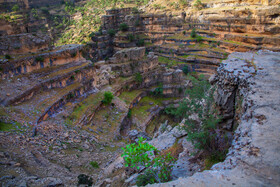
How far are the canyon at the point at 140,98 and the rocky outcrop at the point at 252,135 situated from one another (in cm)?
3

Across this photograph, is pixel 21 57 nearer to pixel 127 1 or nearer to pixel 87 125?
pixel 87 125

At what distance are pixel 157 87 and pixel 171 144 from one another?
18194mm

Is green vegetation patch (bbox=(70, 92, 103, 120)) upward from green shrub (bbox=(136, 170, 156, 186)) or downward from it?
downward

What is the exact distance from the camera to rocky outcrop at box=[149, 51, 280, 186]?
527 centimetres

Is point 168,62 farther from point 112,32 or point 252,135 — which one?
point 252,135

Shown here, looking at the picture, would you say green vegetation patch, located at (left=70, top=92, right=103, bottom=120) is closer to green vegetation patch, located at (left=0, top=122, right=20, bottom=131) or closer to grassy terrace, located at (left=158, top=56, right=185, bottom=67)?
green vegetation patch, located at (left=0, top=122, right=20, bottom=131)

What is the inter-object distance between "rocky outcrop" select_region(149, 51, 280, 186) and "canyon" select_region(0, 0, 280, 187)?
1.2 inches

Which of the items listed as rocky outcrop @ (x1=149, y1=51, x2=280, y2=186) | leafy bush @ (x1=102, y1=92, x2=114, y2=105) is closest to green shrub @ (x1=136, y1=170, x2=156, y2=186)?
rocky outcrop @ (x1=149, y1=51, x2=280, y2=186)

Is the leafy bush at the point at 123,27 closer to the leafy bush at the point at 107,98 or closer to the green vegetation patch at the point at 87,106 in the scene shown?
the green vegetation patch at the point at 87,106

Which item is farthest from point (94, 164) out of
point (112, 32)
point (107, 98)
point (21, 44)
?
point (112, 32)

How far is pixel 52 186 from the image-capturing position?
29.3 feet

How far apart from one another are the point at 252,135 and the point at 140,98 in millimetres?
22315

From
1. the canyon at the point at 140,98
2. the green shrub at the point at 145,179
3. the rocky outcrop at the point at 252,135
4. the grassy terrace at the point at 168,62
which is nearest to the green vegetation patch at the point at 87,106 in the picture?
the canyon at the point at 140,98

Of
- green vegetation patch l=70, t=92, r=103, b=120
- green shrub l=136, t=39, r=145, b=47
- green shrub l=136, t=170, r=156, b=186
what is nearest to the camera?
green shrub l=136, t=170, r=156, b=186
